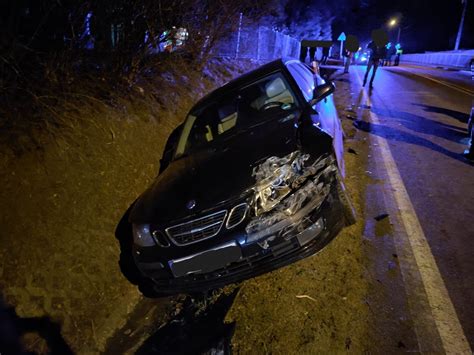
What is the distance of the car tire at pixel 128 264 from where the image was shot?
3.37 m

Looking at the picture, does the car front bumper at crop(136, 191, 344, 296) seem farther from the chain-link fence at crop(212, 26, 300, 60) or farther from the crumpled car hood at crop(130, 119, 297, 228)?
the chain-link fence at crop(212, 26, 300, 60)

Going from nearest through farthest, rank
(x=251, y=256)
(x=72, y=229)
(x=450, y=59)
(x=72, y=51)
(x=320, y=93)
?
1. (x=251, y=256)
2. (x=72, y=229)
3. (x=320, y=93)
4. (x=72, y=51)
5. (x=450, y=59)

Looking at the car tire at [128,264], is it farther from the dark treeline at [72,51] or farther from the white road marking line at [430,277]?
the white road marking line at [430,277]

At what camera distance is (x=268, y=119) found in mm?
3672

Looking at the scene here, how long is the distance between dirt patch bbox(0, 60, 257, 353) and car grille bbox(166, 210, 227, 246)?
102cm

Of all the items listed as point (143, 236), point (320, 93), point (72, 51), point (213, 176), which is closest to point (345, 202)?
point (213, 176)

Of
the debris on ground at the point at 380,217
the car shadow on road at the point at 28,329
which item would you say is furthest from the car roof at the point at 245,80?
the car shadow on road at the point at 28,329

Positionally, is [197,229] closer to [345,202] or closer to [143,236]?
[143,236]

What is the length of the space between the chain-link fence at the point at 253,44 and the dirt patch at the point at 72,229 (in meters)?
5.97

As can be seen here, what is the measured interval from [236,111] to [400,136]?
397cm

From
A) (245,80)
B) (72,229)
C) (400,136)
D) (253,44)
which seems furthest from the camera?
(253,44)

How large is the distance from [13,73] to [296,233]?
3574mm

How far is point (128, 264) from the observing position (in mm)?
3594

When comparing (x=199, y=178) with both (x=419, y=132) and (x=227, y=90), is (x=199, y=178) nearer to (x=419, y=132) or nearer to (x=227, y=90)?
(x=227, y=90)
